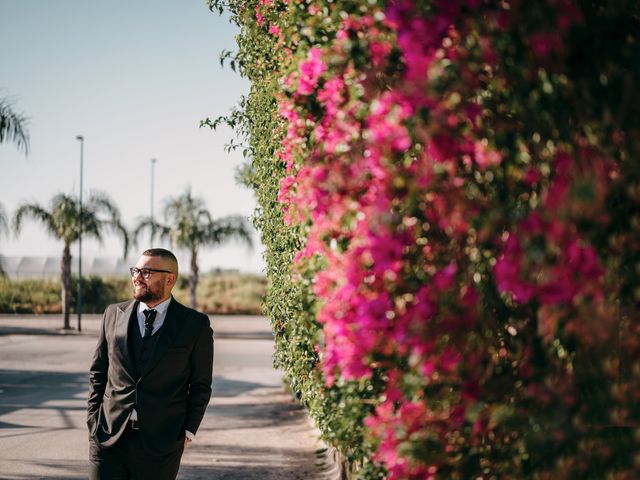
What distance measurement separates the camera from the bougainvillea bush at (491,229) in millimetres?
2092

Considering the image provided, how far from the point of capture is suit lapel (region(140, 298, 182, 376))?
4258 millimetres

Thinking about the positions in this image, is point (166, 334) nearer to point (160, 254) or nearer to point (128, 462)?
point (160, 254)

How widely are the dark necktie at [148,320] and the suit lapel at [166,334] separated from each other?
0.25 ft

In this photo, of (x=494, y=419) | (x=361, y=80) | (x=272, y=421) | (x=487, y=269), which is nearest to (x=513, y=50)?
(x=361, y=80)

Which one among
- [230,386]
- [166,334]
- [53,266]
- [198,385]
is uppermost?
[53,266]

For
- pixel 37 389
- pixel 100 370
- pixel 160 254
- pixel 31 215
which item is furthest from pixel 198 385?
pixel 31 215

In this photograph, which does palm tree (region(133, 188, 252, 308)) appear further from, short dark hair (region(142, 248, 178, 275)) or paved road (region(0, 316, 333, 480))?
short dark hair (region(142, 248, 178, 275))

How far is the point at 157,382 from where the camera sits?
4270 mm

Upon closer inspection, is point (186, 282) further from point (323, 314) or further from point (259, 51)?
point (323, 314)

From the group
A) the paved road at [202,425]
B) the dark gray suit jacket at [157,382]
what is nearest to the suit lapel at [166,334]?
the dark gray suit jacket at [157,382]

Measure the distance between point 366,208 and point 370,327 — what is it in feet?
1.40

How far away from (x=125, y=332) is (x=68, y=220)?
24071mm

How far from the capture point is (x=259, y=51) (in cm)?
589

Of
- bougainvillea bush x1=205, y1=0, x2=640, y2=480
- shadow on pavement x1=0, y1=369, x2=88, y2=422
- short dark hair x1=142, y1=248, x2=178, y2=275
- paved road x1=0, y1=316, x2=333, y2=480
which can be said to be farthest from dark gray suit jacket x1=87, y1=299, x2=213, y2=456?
shadow on pavement x1=0, y1=369, x2=88, y2=422
